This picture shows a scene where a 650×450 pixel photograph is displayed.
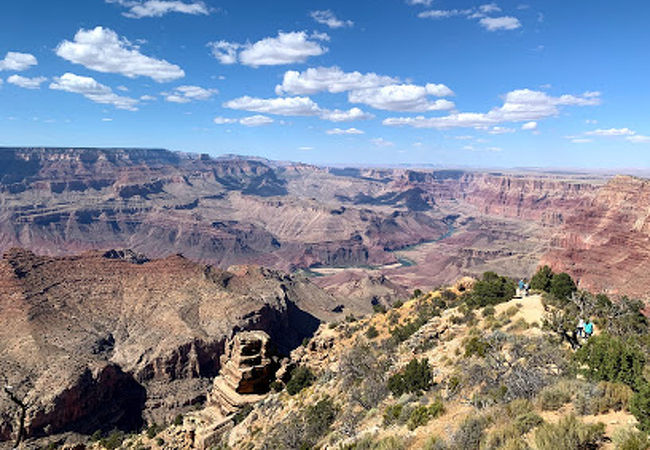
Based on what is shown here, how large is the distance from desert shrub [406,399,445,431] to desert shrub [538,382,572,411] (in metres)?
4.73

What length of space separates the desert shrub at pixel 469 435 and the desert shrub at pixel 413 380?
29.0 feet

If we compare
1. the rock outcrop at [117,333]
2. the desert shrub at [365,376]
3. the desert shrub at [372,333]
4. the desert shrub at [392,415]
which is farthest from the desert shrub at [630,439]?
the rock outcrop at [117,333]

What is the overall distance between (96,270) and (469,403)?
100 m

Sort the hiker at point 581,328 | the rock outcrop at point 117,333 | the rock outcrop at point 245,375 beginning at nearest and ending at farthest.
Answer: the hiker at point 581,328, the rock outcrop at point 245,375, the rock outcrop at point 117,333

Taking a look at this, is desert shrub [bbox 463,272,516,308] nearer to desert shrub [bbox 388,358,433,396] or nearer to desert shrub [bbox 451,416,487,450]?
desert shrub [bbox 388,358,433,396]

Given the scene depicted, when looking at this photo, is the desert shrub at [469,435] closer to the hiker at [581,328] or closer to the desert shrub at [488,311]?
the hiker at [581,328]

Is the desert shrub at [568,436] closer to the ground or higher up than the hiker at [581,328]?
higher up

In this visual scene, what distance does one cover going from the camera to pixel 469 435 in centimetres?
1447

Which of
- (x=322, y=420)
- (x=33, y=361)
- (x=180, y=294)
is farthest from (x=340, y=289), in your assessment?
(x=322, y=420)

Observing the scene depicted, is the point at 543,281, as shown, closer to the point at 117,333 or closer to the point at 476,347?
the point at 476,347

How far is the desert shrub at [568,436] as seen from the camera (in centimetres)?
1216

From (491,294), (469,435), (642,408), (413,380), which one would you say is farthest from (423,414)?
(491,294)

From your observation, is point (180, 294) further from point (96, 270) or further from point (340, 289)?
point (340, 289)

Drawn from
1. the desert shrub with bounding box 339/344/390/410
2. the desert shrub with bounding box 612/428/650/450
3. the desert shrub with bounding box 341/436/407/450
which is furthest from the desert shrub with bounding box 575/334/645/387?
the desert shrub with bounding box 339/344/390/410
